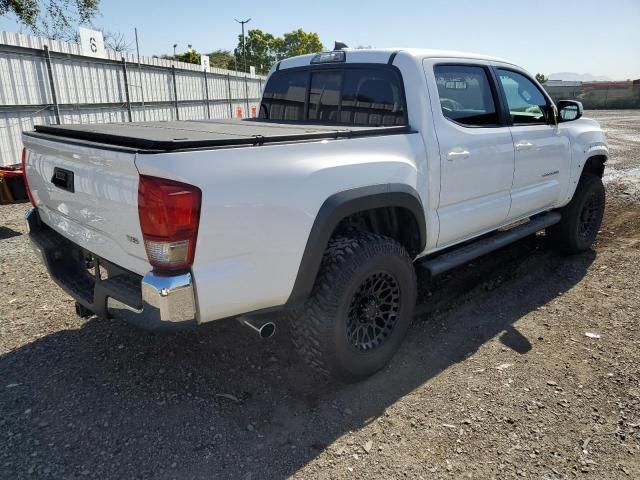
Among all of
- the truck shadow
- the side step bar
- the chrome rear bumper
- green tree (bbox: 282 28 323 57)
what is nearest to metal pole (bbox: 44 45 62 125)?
the truck shadow

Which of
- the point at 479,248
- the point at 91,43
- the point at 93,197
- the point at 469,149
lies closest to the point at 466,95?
the point at 469,149

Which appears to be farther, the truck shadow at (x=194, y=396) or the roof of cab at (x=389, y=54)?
the roof of cab at (x=389, y=54)

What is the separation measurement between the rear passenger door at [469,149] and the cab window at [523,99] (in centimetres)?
26

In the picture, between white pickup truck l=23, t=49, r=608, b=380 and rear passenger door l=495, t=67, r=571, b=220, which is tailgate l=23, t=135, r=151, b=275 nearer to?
white pickup truck l=23, t=49, r=608, b=380

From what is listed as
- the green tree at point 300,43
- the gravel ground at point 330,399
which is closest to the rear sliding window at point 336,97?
the gravel ground at point 330,399

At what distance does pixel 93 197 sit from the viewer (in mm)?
2422

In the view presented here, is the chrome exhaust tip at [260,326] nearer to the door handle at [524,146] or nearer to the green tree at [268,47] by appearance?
the door handle at [524,146]

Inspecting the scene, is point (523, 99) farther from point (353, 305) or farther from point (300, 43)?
point (300, 43)

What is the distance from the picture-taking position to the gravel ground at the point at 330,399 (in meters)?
2.39

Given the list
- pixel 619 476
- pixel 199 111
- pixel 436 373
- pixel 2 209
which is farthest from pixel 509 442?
pixel 199 111

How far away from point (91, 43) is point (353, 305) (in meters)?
9.98

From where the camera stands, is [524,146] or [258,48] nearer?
[524,146]

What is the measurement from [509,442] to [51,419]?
247 cm

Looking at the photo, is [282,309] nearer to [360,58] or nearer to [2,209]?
[360,58]
